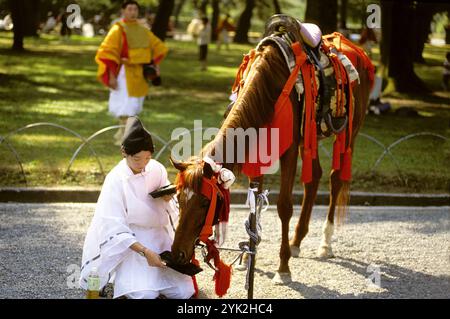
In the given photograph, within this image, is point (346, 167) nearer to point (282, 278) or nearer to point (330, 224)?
point (330, 224)

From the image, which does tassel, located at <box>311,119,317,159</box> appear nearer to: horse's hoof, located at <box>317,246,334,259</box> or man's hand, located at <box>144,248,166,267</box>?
horse's hoof, located at <box>317,246,334,259</box>

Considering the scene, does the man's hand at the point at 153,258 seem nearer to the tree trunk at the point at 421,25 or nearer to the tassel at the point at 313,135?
the tassel at the point at 313,135

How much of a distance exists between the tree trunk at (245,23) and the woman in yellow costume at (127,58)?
108 ft

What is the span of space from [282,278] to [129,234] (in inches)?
66.3

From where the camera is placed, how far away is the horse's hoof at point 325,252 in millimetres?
7746

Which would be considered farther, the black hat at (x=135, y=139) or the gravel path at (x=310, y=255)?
the gravel path at (x=310, y=255)

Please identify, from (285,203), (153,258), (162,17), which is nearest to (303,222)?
(285,203)

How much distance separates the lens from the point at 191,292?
593 centimetres

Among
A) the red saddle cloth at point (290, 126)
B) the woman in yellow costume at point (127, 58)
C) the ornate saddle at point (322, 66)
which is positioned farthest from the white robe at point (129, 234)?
the woman in yellow costume at point (127, 58)

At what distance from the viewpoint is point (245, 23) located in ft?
151

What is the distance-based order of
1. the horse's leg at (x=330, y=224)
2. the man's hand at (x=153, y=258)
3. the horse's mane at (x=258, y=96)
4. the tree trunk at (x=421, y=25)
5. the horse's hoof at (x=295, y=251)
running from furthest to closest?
1. the tree trunk at (x=421, y=25)
2. the horse's leg at (x=330, y=224)
3. the horse's hoof at (x=295, y=251)
4. the horse's mane at (x=258, y=96)
5. the man's hand at (x=153, y=258)

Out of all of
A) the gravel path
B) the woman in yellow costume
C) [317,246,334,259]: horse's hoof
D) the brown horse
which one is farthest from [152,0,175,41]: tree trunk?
[317,246,334,259]: horse's hoof
